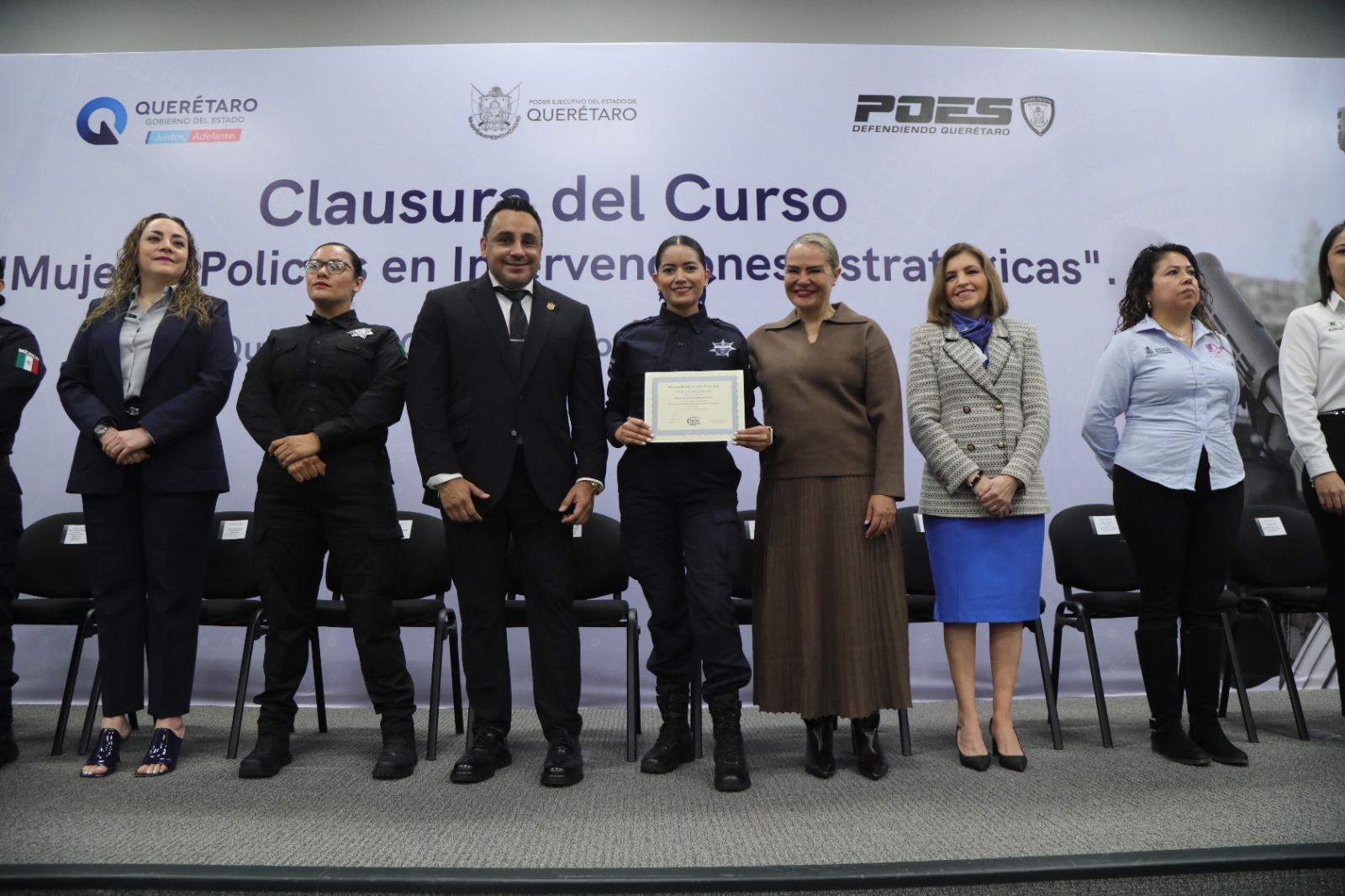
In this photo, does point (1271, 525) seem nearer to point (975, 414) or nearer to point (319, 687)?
point (975, 414)

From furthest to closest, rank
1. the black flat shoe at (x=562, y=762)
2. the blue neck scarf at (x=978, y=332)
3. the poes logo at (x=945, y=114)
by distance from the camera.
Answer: the poes logo at (x=945, y=114) < the blue neck scarf at (x=978, y=332) < the black flat shoe at (x=562, y=762)

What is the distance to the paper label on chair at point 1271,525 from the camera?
3740 mm

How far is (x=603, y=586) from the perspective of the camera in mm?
3613

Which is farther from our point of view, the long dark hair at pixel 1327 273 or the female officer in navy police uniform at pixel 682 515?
the long dark hair at pixel 1327 273

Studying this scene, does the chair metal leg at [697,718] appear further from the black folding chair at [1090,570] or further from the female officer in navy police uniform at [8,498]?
the female officer in navy police uniform at [8,498]

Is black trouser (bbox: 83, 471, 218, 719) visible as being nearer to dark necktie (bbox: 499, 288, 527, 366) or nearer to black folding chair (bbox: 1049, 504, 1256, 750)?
dark necktie (bbox: 499, 288, 527, 366)

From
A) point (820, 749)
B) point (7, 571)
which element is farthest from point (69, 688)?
point (820, 749)

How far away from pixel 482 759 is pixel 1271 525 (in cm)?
348

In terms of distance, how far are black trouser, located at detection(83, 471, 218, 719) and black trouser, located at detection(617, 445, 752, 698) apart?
154 cm

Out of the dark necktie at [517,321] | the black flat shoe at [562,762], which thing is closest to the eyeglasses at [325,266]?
the dark necktie at [517,321]

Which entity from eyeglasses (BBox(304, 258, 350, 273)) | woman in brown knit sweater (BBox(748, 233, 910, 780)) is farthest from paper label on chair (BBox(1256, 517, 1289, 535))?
eyeglasses (BBox(304, 258, 350, 273))

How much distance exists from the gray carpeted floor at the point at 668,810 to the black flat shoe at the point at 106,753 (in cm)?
5

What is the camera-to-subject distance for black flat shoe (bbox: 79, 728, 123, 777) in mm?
2842

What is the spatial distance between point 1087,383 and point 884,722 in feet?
6.89
